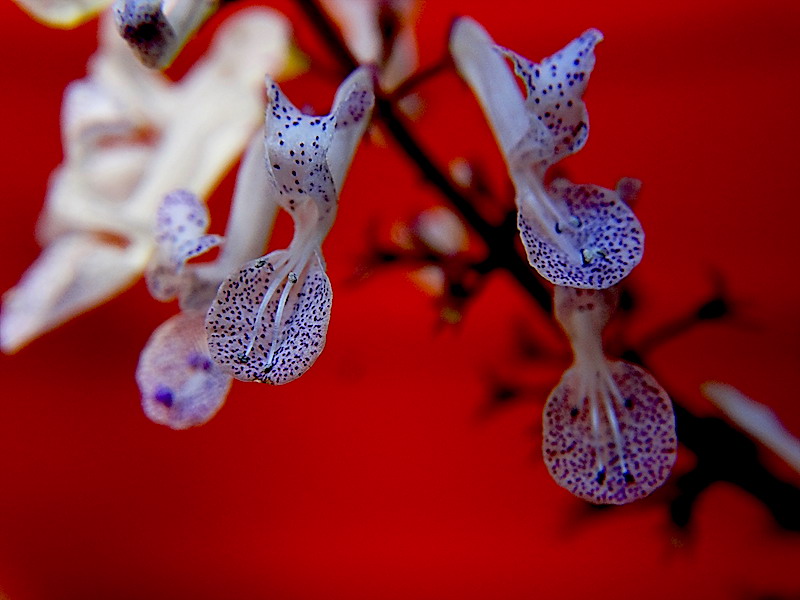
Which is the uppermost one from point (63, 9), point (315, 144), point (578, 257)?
point (63, 9)

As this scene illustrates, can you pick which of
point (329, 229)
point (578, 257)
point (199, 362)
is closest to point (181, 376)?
point (199, 362)

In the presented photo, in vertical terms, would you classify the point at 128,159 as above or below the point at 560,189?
above

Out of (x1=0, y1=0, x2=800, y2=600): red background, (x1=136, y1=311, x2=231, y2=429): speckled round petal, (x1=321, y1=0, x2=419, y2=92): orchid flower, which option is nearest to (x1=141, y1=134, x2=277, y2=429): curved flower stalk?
(x1=136, y1=311, x2=231, y2=429): speckled round petal

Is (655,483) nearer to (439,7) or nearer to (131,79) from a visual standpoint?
(131,79)

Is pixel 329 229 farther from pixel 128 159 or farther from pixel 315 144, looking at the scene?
pixel 128 159

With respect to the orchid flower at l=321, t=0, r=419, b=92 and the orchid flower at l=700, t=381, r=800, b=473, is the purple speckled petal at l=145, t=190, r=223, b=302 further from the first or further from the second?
the orchid flower at l=700, t=381, r=800, b=473
